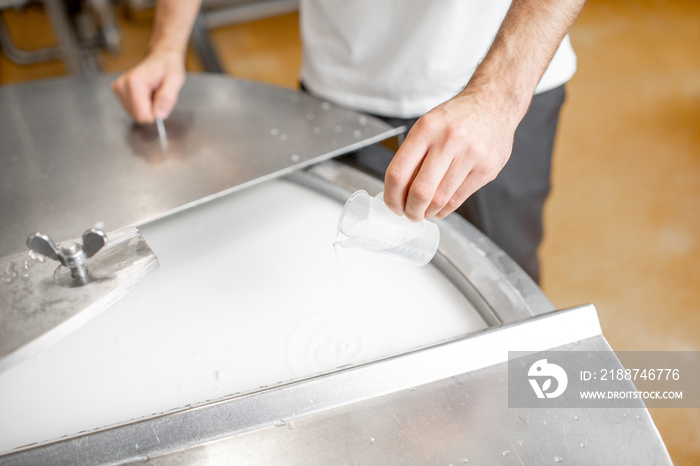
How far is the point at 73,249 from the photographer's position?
650mm

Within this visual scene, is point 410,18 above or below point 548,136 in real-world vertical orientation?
above

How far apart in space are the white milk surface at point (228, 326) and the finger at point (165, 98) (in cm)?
27

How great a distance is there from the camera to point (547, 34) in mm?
909

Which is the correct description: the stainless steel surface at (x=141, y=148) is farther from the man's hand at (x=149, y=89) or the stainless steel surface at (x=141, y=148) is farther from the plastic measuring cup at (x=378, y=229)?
the plastic measuring cup at (x=378, y=229)

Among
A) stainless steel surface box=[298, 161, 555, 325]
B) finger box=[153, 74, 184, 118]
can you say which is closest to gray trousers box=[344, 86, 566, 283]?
stainless steel surface box=[298, 161, 555, 325]

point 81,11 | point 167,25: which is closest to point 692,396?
point 167,25

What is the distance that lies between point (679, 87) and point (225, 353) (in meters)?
2.86

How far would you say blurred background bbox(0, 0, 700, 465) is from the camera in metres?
1.95

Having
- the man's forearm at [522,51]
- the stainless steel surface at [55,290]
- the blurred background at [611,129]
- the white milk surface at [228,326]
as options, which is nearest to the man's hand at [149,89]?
the white milk surface at [228,326]

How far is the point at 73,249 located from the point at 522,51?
676mm

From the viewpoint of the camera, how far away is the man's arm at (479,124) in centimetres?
74

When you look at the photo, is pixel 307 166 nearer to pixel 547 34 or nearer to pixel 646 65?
pixel 547 34

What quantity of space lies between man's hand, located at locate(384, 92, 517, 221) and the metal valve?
1.14ft

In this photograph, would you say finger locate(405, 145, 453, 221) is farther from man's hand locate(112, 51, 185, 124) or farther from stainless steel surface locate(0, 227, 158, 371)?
man's hand locate(112, 51, 185, 124)
